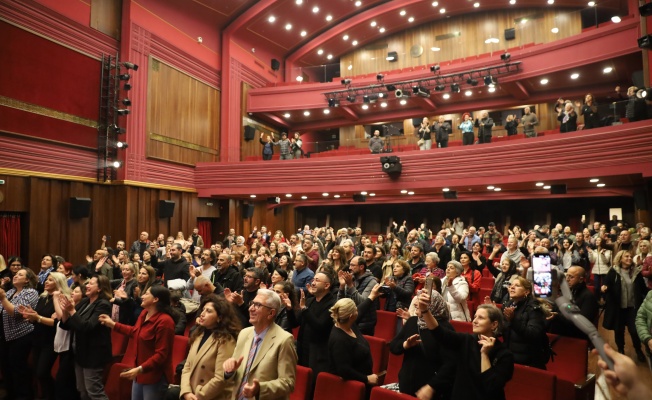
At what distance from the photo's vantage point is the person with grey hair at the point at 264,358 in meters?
2.38

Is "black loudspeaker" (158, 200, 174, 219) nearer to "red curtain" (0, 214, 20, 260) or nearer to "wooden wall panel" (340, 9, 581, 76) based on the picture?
"red curtain" (0, 214, 20, 260)

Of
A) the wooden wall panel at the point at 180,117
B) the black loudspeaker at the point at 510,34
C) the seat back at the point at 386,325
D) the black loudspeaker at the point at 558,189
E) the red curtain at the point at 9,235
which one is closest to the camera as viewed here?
the seat back at the point at 386,325

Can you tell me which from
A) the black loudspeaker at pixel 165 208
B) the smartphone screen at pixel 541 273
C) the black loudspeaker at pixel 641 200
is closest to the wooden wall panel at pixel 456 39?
the black loudspeaker at pixel 641 200

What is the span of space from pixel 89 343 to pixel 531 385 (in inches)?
122

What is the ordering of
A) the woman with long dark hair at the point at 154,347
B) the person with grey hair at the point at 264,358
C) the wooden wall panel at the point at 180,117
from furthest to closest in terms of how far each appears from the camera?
the wooden wall panel at the point at 180,117 < the woman with long dark hair at the point at 154,347 < the person with grey hair at the point at 264,358

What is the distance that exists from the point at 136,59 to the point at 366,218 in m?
9.86

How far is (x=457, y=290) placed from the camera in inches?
164

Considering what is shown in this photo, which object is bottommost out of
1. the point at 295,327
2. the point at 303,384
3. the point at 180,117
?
the point at 303,384

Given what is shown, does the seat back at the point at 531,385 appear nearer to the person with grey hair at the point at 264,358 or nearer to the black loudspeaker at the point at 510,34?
the person with grey hair at the point at 264,358

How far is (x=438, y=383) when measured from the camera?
8.13 ft

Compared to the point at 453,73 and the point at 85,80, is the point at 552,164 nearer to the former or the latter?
the point at 453,73

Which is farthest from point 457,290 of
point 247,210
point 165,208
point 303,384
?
point 247,210

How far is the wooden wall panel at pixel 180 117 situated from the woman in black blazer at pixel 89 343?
925cm

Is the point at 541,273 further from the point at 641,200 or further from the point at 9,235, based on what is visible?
the point at 9,235
